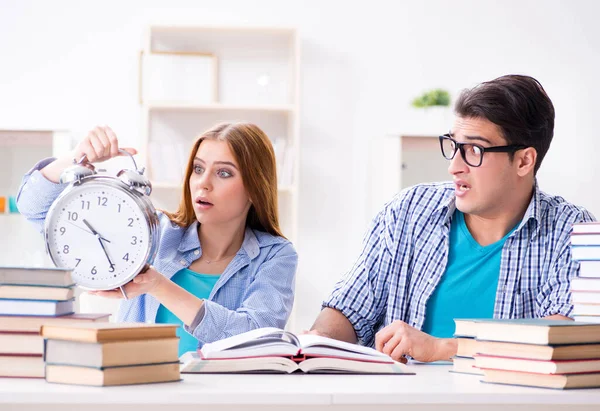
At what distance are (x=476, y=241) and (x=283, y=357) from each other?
39.8 inches

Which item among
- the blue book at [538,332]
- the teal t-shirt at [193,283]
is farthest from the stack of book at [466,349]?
the teal t-shirt at [193,283]

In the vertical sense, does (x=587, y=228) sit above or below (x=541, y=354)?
above

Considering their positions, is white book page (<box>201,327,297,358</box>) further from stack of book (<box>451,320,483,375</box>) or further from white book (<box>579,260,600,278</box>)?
white book (<box>579,260,600,278</box>)

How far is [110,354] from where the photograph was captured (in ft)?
4.16

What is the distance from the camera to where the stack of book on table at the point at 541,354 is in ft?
4.42

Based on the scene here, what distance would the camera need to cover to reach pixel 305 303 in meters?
4.60

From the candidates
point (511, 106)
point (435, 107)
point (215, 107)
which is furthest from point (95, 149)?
point (435, 107)

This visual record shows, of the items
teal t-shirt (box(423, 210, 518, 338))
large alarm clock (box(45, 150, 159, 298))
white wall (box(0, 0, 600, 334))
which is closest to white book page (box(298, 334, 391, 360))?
large alarm clock (box(45, 150, 159, 298))

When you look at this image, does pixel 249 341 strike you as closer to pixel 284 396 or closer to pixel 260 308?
pixel 284 396

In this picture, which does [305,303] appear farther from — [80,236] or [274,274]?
[80,236]

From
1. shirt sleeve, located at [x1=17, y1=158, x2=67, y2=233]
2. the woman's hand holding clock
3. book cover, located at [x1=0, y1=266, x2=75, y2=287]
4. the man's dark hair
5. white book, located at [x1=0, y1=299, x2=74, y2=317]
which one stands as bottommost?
white book, located at [x1=0, y1=299, x2=74, y2=317]

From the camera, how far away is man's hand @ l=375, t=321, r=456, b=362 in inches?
72.6

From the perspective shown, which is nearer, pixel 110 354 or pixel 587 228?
pixel 110 354

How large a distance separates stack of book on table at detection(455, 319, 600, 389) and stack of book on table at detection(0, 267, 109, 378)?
2.34ft
